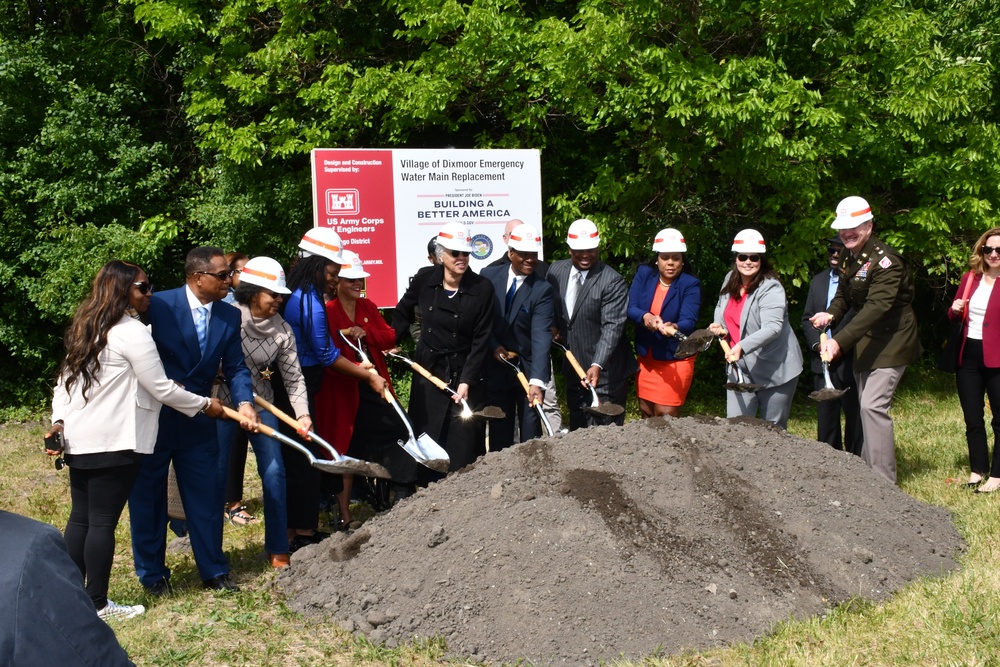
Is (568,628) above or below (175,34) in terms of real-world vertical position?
below

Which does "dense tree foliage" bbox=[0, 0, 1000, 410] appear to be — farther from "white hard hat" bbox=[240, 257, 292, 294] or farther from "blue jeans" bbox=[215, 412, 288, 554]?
"blue jeans" bbox=[215, 412, 288, 554]

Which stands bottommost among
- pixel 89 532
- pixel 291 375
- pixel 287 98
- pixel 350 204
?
pixel 89 532

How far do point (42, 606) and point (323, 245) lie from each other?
4.88 metres

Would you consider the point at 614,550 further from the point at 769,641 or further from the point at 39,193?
the point at 39,193

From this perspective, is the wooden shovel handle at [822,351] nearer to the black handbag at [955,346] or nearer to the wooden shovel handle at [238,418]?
the black handbag at [955,346]

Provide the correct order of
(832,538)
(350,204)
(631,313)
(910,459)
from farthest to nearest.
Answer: (350,204)
(910,459)
(631,313)
(832,538)

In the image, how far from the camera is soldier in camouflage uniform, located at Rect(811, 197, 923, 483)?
22.4 ft

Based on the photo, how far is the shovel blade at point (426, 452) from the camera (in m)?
6.22

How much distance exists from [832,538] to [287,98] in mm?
8121

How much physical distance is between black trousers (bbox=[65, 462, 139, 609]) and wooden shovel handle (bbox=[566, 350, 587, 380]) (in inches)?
131

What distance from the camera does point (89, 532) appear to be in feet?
16.4

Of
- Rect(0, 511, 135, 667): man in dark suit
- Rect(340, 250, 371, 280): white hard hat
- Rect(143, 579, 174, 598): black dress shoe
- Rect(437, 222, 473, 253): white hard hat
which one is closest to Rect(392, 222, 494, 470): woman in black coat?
Rect(437, 222, 473, 253): white hard hat

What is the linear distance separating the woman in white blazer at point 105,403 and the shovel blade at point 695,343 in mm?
3655

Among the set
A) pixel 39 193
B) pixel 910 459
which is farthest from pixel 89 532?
pixel 39 193
